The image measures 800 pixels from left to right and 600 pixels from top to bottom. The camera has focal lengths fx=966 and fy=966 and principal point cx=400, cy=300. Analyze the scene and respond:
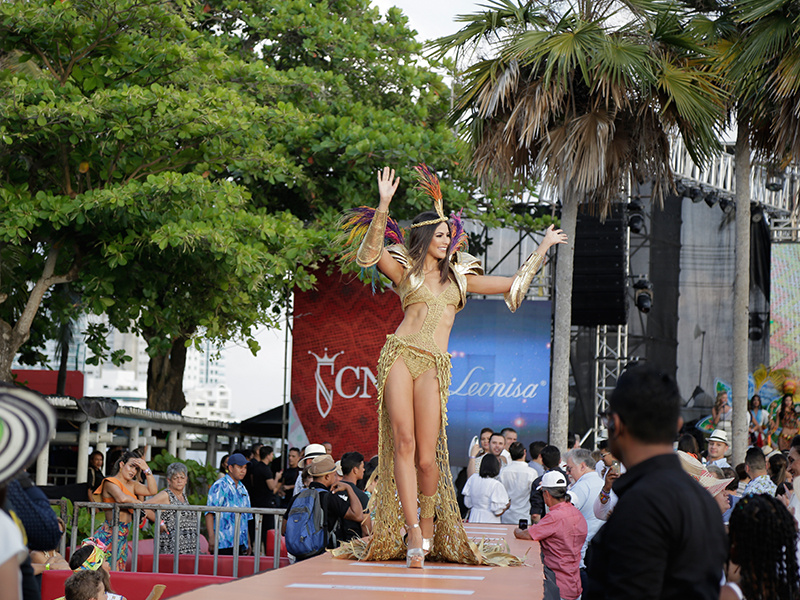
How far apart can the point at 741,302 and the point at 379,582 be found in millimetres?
7486

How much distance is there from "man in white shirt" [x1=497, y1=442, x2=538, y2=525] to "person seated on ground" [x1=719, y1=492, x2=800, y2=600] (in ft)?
19.1

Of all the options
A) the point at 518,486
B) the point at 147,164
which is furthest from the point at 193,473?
the point at 518,486

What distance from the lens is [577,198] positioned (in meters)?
10.8

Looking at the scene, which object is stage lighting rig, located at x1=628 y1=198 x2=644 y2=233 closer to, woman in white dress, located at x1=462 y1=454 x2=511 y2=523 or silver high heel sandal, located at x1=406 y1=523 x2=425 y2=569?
woman in white dress, located at x1=462 y1=454 x2=511 y2=523

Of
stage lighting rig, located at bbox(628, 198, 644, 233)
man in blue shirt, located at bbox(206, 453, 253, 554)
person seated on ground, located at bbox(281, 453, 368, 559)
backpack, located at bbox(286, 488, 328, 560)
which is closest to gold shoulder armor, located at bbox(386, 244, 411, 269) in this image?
person seated on ground, located at bbox(281, 453, 368, 559)

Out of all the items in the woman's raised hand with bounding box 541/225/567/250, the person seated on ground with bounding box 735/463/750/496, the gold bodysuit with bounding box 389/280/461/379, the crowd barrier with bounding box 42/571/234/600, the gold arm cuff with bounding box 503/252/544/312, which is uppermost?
the woman's raised hand with bounding box 541/225/567/250

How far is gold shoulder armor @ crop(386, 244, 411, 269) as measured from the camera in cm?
495

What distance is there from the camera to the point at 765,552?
9.11ft

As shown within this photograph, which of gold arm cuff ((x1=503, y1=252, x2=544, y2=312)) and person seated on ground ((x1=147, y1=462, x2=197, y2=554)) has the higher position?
gold arm cuff ((x1=503, y1=252, x2=544, y2=312))

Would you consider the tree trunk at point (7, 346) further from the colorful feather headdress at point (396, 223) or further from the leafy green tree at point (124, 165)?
the colorful feather headdress at point (396, 223)

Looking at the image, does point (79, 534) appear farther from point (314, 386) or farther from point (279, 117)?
point (314, 386)

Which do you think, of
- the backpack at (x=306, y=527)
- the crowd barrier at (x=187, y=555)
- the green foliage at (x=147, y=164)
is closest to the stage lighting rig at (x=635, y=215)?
the green foliage at (x=147, y=164)

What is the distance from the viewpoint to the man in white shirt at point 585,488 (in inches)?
267

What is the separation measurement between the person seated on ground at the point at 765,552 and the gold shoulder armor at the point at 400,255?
2.47m
